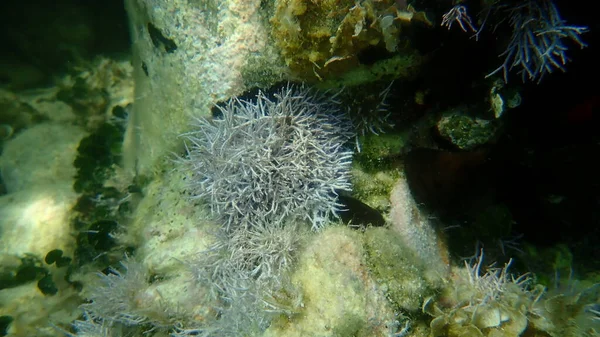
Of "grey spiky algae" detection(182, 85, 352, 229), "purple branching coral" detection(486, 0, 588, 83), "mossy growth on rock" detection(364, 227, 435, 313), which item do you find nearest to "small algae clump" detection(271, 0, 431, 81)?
"grey spiky algae" detection(182, 85, 352, 229)

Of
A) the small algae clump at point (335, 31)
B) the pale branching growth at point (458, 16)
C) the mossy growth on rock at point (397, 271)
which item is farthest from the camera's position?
the mossy growth on rock at point (397, 271)

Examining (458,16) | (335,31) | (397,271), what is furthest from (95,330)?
(458,16)

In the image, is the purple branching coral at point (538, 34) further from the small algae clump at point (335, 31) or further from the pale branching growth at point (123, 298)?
the pale branching growth at point (123, 298)

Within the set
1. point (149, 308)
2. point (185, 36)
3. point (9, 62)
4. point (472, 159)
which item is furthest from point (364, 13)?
point (9, 62)

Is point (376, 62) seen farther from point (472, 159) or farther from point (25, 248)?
point (25, 248)

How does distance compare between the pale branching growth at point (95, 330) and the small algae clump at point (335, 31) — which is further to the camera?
the pale branching growth at point (95, 330)

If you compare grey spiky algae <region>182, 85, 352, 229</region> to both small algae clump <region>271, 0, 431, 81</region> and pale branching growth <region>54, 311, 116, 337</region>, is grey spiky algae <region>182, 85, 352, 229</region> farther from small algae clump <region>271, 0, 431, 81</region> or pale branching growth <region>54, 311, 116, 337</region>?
pale branching growth <region>54, 311, 116, 337</region>

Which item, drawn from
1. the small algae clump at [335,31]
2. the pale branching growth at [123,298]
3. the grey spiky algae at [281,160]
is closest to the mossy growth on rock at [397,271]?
the grey spiky algae at [281,160]
